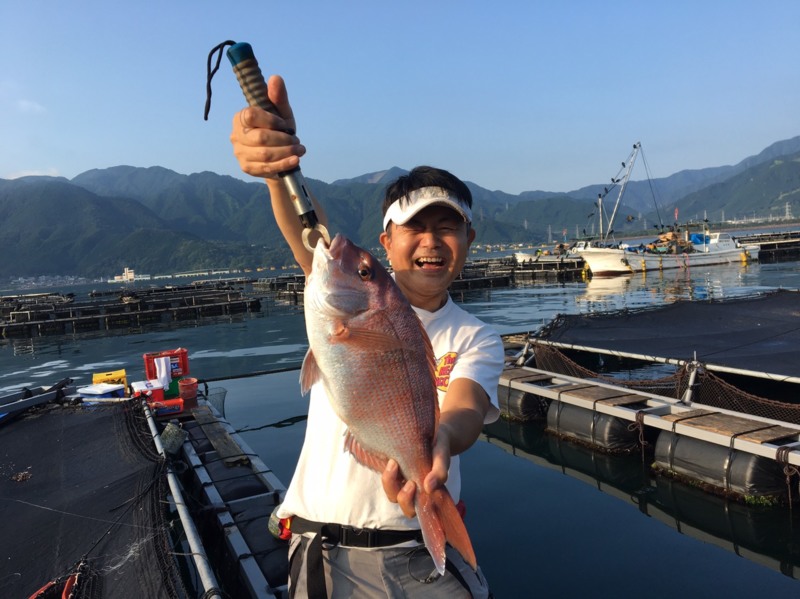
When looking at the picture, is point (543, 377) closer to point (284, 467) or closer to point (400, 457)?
point (284, 467)

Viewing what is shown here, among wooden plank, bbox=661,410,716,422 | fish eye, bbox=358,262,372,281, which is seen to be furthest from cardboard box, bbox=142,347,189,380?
fish eye, bbox=358,262,372,281

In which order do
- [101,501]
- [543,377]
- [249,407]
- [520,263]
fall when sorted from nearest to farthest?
[101,501]
[543,377]
[249,407]
[520,263]

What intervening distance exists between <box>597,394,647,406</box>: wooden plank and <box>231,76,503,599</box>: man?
8135 mm

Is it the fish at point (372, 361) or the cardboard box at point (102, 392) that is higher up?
the fish at point (372, 361)

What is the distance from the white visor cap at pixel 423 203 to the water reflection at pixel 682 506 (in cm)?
671

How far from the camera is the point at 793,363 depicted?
406 inches

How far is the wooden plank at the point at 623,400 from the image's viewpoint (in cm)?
1001

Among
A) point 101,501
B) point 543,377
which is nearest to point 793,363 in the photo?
point 543,377

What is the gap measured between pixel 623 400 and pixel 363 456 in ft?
30.1

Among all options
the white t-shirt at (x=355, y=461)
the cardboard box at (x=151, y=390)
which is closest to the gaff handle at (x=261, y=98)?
the white t-shirt at (x=355, y=461)

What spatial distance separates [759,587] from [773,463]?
2122 mm

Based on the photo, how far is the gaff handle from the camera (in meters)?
2.39

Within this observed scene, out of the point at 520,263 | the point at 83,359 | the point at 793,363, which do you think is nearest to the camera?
the point at 793,363

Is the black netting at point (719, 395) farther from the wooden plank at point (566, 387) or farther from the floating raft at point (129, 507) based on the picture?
the floating raft at point (129, 507)
